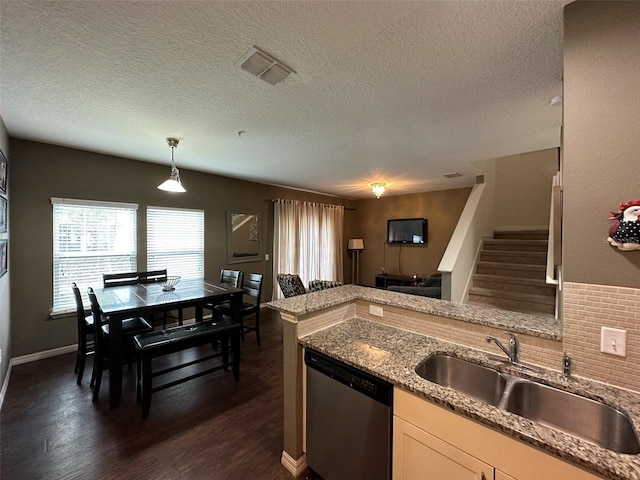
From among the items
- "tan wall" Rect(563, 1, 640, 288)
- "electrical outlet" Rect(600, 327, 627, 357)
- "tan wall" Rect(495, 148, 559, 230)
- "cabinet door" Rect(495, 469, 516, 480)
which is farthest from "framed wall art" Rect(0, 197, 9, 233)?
"tan wall" Rect(495, 148, 559, 230)

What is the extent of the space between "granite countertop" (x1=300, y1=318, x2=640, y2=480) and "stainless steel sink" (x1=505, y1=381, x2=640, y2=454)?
0.03 meters

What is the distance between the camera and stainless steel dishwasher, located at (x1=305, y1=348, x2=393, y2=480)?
1.27 metres

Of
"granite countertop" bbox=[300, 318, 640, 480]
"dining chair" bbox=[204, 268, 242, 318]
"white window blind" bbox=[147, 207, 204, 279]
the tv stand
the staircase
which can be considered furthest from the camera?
the tv stand

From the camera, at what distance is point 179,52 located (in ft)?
5.08

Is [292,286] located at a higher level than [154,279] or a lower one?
lower

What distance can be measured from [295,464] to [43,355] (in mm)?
3426

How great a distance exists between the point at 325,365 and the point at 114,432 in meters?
1.82

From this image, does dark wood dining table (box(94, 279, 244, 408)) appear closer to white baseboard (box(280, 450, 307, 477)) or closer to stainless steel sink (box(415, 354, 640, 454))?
white baseboard (box(280, 450, 307, 477))

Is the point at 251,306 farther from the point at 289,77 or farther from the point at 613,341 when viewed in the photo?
the point at 613,341

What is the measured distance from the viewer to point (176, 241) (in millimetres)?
4238

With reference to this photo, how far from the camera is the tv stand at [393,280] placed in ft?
20.3

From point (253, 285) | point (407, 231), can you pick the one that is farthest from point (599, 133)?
point (407, 231)

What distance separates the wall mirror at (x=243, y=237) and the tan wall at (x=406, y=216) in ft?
10.6

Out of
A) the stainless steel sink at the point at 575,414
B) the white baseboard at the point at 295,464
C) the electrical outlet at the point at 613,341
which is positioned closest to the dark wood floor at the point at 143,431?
the white baseboard at the point at 295,464
